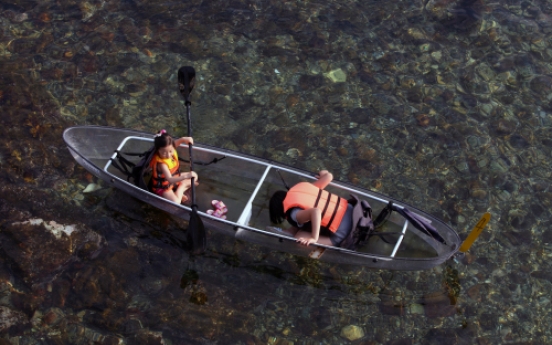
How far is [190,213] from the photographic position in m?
7.81

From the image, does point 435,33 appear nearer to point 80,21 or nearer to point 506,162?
point 506,162

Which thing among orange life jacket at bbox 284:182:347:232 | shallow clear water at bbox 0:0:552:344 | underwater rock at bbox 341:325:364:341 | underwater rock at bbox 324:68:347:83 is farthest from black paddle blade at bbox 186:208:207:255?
underwater rock at bbox 324:68:347:83

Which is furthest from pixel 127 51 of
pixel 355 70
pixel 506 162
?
pixel 506 162

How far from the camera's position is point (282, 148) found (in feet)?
31.3

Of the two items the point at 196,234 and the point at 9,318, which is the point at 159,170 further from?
the point at 9,318

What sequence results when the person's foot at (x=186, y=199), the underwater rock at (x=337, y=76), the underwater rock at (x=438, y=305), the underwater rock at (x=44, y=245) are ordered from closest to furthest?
the underwater rock at (x=438, y=305), the underwater rock at (x=44, y=245), the person's foot at (x=186, y=199), the underwater rock at (x=337, y=76)

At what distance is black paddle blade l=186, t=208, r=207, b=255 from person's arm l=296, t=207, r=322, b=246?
4.03 ft

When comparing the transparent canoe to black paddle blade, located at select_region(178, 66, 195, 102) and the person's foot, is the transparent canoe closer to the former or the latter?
the person's foot

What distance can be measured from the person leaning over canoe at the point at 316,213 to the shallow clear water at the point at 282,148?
788 mm

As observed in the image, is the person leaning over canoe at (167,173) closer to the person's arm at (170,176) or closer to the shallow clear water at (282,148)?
the person's arm at (170,176)

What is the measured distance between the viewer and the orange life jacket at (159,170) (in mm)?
7969

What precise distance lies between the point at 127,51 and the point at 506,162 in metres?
6.53

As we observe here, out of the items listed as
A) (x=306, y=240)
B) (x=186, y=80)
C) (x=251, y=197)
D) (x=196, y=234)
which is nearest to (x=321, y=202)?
(x=306, y=240)

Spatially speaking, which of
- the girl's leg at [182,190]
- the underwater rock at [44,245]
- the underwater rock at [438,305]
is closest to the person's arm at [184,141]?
the girl's leg at [182,190]
